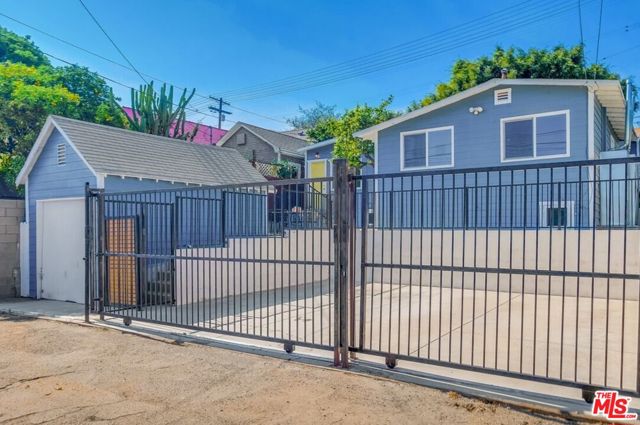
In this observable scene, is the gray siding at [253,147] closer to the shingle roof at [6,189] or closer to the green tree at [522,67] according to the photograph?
the green tree at [522,67]

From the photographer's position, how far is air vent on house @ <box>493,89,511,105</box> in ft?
37.3

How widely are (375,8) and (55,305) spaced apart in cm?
1405

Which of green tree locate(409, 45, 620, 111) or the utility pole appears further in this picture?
the utility pole

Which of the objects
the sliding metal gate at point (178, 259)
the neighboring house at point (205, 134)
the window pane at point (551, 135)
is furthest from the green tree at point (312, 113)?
the sliding metal gate at point (178, 259)

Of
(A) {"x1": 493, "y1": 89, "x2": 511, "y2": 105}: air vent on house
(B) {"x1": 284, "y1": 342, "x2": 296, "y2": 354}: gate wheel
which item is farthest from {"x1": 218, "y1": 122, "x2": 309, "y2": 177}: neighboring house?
(B) {"x1": 284, "y1": 342, "x2": 296, "y2": 354}: gate wheel

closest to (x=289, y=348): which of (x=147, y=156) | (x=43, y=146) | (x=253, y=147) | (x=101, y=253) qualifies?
(x=101, y=253)

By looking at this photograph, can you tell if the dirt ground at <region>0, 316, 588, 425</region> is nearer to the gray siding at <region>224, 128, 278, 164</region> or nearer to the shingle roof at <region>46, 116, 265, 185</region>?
the shingle roof at <region>46, 116, 265, 185</region>

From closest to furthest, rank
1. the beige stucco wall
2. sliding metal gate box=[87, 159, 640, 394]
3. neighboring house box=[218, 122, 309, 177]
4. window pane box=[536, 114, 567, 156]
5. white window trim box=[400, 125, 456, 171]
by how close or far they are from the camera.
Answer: sliding metal gate box=[87, 159, 640, 394] → the beige stucco wall → window pane box=[536, 114, 567, 156] → white window trim box=[400, 125, 456, 171] → neighboring house box=[218, 122, 309, 177]

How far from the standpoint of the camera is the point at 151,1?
Result: 13.7 meters

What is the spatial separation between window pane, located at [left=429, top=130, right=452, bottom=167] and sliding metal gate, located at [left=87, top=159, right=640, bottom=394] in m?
1.02

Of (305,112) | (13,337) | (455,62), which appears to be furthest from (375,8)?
(305,112)

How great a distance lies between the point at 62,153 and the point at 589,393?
9713mm

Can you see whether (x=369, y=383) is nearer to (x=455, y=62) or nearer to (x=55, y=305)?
(x=55, y=305)

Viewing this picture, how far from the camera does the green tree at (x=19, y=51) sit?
63.1 feet
